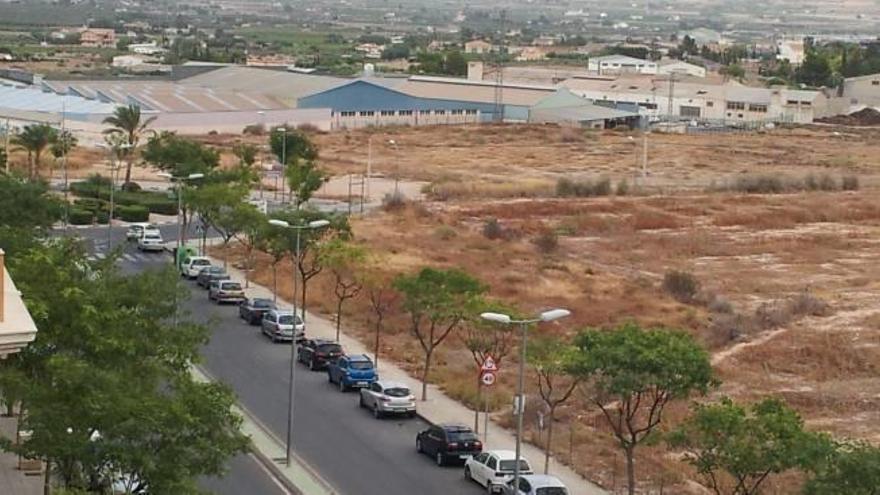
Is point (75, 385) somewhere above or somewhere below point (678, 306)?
above

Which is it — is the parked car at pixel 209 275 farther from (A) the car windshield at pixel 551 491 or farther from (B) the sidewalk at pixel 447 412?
(A) the car windshield at pixel 551 491

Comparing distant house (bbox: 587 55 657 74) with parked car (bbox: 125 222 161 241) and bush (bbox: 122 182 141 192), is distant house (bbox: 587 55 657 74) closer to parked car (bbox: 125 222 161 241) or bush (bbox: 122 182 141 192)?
bush (bbox: 122 182 141 192)

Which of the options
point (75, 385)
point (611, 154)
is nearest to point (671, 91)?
point (611, 154)

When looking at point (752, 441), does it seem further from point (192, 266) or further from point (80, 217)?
point (80, 217)

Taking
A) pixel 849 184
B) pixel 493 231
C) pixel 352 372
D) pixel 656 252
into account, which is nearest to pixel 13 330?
pixel 352 372

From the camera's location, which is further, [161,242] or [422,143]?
[422,143]

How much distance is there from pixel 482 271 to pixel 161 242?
1172 centimetres

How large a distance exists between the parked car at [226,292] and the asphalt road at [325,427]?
9.93ft

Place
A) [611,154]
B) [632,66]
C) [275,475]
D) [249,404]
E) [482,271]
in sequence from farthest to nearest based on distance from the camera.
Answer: [632,66], [611,154], [482,271], [249,404], [275,475]

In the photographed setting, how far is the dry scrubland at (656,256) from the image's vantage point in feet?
106

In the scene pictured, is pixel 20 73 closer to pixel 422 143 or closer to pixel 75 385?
pixel 422 143

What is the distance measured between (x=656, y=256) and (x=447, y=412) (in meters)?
24.2

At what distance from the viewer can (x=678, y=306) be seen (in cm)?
4253

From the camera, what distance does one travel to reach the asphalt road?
992 inches
